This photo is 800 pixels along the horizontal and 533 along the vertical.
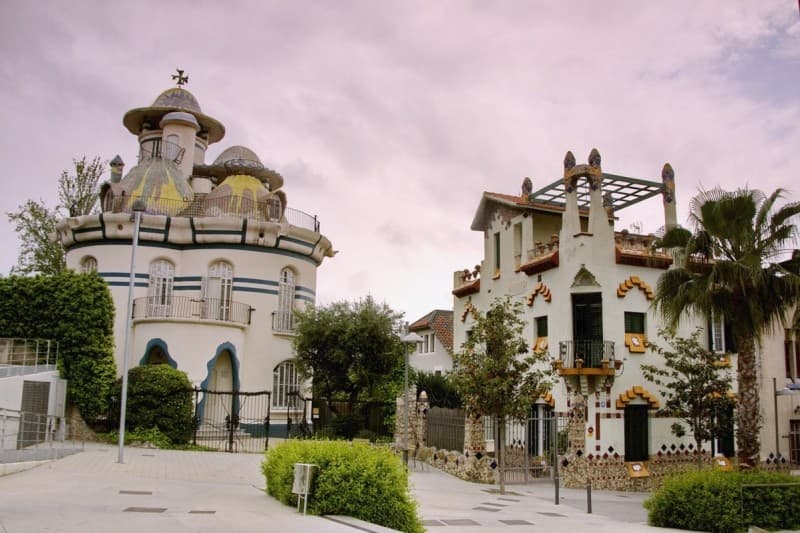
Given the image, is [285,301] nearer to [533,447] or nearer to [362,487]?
[533,447]

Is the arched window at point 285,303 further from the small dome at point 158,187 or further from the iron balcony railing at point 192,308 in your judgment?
the small dome at point 158,187

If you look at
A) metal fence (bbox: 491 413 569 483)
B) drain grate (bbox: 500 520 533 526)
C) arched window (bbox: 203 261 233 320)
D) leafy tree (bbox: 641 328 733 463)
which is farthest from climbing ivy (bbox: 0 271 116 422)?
leafy tree (bbox: 641 328 733 463)

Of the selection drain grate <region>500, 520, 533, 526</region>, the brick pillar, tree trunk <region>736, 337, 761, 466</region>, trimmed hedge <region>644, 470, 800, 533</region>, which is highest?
tree trunk <region>736, 337, 761, 466</region>

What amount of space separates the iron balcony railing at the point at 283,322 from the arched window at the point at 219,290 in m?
2.16

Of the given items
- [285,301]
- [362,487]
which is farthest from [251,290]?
[362,487]

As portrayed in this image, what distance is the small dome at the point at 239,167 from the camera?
37.8 meters

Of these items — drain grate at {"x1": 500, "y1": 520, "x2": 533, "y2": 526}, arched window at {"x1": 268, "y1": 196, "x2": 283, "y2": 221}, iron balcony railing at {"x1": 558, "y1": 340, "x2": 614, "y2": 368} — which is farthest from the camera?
arched window at {"x1": 268, "y1": 196, "x2": 283, "y2": 221}

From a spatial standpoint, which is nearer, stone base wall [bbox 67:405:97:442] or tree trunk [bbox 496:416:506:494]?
tree trunk [bbox 496:416:506:494]

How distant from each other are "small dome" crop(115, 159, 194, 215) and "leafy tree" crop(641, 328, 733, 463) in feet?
73.5

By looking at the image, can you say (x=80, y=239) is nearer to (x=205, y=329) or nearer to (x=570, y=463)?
(x=205, y=329)

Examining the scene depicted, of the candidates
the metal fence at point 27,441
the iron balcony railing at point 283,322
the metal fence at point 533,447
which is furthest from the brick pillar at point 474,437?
the iron balcony railing at point 283,322

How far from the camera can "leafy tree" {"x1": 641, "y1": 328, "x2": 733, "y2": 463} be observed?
23.2 metres

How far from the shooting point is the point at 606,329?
25.0m

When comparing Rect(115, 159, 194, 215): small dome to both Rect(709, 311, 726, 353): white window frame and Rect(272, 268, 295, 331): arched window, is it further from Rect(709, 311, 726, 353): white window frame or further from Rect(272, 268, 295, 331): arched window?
Rect(709, 311, 726, 353): white window frame
